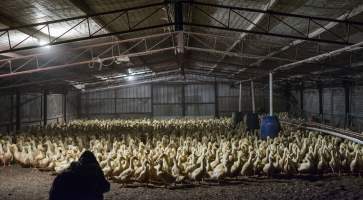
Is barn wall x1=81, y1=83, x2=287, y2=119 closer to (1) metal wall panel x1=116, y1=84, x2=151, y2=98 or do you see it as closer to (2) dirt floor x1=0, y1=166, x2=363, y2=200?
(1) metal wall panel x1=116, y1=84, x2=151, y2=98

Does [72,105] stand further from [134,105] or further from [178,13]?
→ [178,13]

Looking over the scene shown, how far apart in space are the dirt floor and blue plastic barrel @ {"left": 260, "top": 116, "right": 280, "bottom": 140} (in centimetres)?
506

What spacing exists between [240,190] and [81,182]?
13.7ft

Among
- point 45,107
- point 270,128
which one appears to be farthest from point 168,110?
point 270,128

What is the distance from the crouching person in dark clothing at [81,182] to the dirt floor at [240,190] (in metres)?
2.94

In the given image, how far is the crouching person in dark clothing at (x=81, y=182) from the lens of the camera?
427 cm

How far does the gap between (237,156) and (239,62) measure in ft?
39.2

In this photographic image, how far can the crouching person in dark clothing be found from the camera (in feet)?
14.0

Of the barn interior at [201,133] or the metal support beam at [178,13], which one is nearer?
the barn interior at [201,133]

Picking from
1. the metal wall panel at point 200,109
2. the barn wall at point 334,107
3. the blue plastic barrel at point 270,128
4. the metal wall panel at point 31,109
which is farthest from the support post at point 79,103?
the blue plastic barrel at point 270,128

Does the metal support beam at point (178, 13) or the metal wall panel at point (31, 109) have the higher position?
the metal support beam at point (178, 13)

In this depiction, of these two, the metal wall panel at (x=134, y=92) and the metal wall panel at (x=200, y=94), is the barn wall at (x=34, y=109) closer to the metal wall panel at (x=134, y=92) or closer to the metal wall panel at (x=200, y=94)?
the metal wall panel at (x=134, y=92)

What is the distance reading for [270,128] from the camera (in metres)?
13.5

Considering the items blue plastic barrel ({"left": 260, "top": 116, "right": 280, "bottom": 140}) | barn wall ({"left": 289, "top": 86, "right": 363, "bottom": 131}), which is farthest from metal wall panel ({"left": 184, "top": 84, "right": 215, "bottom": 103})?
blue plastic barrel ({"left": 260, "top": 116, "right": 280, "bottom": 140})
